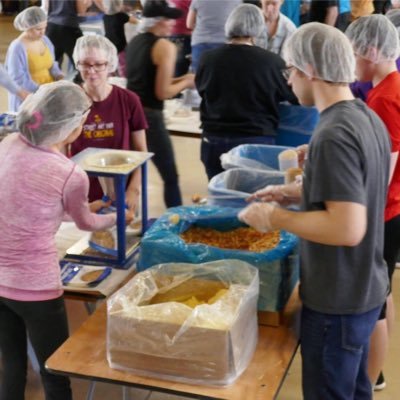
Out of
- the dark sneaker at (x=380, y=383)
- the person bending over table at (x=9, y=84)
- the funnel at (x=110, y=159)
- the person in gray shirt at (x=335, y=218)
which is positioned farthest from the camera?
the person bending over table at (x=9, y=84)

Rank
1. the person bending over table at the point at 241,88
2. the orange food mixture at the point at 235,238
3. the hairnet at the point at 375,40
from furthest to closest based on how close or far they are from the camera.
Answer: the person bending over table at the point at 241,88, the hairnet at the point at 375,40, the orange food mixture at the point at 235,238

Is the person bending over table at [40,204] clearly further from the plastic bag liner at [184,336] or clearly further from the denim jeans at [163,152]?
the denim jeans at [163,152]

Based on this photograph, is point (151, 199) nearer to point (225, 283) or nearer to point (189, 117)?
point (189, 117)

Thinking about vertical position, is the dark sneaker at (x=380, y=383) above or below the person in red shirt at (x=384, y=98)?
below

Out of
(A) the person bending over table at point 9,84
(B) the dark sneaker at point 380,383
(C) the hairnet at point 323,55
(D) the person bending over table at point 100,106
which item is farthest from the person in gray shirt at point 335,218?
(A) the person bending over table at point 9,84

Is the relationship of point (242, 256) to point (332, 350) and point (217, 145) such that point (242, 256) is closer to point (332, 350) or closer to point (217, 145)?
point (332, 350)

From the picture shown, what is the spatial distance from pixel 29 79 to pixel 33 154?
2953 mm

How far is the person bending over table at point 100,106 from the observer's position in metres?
2.77

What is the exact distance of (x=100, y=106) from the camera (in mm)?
2791

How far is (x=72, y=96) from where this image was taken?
2014 millimetres

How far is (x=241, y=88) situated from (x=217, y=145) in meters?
0.32

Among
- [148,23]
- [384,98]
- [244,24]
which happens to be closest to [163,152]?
[148,23]

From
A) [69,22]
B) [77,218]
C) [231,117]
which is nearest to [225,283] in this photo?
[77,218]

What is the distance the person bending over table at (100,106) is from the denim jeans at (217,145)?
710 millimetres
